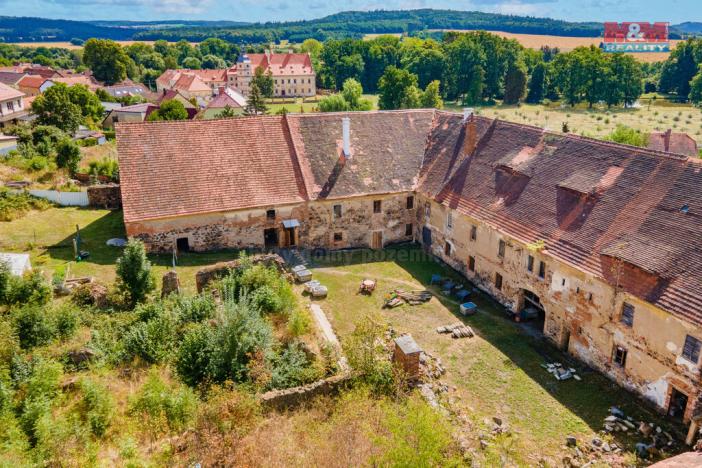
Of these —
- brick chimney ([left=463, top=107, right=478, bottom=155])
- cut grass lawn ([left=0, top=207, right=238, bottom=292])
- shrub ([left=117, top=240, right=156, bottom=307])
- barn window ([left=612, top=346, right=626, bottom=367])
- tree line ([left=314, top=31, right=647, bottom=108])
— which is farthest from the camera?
tree line ([left=314, top=31, right=647, bottom=108])

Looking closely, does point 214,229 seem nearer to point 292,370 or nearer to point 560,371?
point 292,370

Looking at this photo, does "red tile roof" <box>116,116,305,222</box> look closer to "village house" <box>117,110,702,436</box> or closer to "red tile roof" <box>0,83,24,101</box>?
"village house" <box>117,110,702,436</box>

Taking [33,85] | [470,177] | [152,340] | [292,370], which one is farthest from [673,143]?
[33,85]

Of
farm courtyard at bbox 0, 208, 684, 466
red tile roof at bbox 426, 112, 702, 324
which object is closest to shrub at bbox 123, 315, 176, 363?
farm courtyard at bbox 0, 208, 684, 466

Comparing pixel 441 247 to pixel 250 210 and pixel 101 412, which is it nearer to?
pixel 250 210

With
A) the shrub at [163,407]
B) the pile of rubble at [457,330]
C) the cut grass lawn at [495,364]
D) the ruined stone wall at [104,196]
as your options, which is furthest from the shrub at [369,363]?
the ruined stone wall at [104,196]
